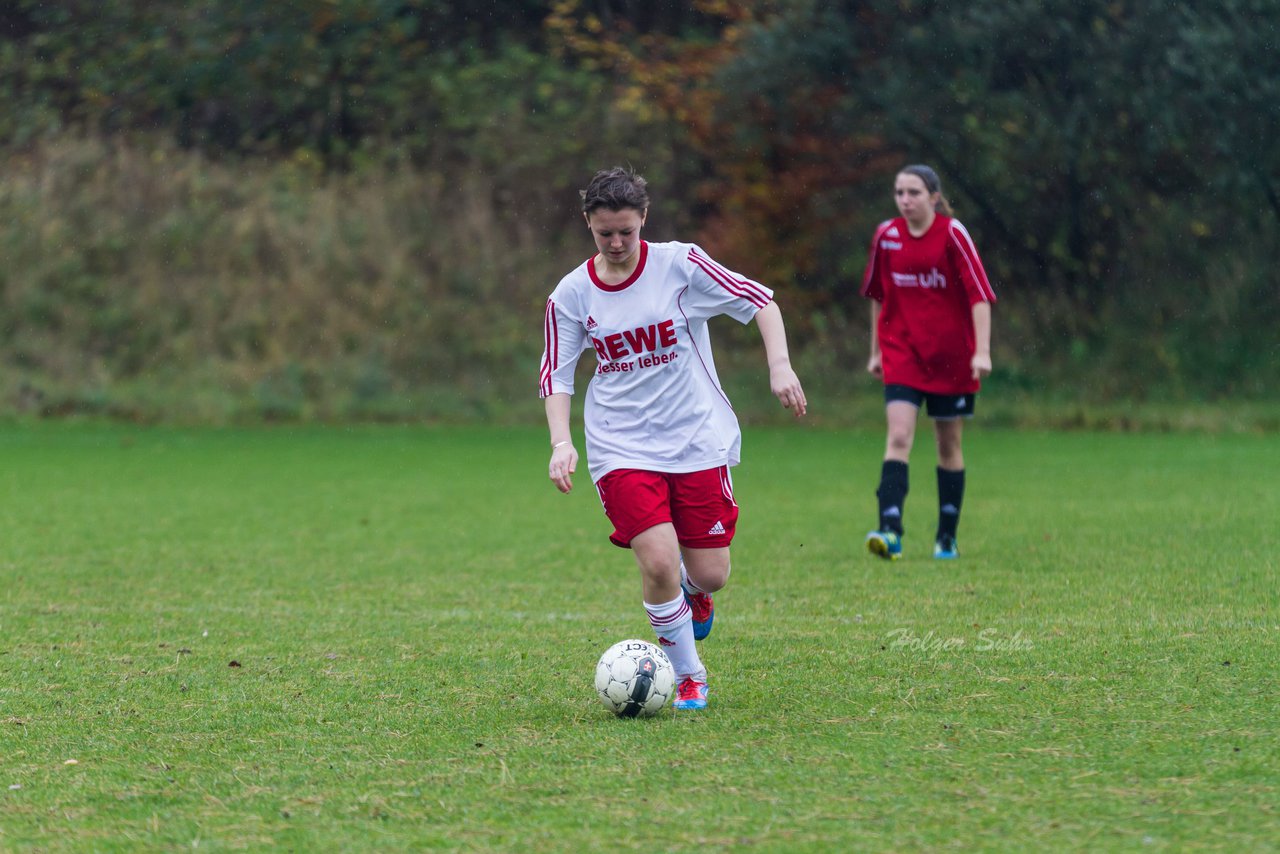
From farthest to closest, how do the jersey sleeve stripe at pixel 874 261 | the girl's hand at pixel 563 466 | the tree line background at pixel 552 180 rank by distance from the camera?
the tree line background at pixel 552 180 → the jersey sleeve stripe at pixel 874 261 → the girl's hand at pixel 563 466

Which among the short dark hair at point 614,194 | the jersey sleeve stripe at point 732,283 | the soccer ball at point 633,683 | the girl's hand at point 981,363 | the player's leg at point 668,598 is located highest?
the short dark hair at point 614,194

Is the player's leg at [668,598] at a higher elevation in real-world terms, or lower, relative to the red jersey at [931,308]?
lower

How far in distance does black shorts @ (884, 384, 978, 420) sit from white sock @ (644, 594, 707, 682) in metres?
3.47

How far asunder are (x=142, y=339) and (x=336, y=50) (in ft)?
17.0

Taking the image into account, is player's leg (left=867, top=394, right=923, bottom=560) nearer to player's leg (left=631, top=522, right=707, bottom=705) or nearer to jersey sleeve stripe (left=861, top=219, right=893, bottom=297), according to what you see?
jersey sleeve stripe (left=861, top=219, right=893, bottom=297)

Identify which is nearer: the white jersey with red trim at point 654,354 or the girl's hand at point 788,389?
the girl's hand at point 788,389

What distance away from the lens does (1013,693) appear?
501cm

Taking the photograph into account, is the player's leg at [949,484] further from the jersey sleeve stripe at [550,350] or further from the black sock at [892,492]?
the jersey sleeve stripe at [550,350]

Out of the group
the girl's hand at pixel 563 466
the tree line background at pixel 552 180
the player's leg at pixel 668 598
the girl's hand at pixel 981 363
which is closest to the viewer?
the girl's hand at pixel 563 466

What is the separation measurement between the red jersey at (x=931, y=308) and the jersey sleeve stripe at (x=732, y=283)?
10.1 feet

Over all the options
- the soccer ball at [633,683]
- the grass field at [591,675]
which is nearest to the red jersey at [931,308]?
the grass field at [591,675]

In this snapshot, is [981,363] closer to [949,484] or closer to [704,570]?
[949,484]

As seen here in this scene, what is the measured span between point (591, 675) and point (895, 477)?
3.08 metres

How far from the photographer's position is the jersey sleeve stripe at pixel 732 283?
5.28 metres
